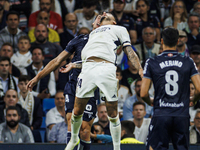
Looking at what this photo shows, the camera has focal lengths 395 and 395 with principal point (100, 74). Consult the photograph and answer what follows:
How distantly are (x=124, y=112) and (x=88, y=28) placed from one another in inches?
112

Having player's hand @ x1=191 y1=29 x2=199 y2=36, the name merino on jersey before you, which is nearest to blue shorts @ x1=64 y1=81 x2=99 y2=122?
the name merino on jersey

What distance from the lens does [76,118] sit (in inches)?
237

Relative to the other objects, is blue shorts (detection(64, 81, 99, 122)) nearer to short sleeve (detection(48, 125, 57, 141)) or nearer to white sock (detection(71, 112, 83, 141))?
white sock (detection(71, 112, 83, 141))

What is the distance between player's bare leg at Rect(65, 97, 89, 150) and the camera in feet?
19.3

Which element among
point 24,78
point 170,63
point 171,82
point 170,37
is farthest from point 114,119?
point 24,78

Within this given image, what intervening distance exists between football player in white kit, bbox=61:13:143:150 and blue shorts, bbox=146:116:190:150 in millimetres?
776

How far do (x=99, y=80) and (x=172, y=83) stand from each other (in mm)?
1057

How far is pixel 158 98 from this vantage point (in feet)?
17.4

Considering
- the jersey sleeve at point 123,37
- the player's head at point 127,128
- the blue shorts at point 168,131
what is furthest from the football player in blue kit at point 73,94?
the player's head at point 127,128

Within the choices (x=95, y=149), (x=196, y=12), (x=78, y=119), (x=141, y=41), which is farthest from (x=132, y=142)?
(x=196, y=12)

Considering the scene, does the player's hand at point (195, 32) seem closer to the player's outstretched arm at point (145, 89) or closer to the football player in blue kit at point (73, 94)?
the football player in blue kit at point (73, 94)

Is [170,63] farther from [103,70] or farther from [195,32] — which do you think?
[195,32]

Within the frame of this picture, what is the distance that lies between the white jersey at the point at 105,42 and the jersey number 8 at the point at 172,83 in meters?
0.97

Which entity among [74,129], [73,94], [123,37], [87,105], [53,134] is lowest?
[53,134]
